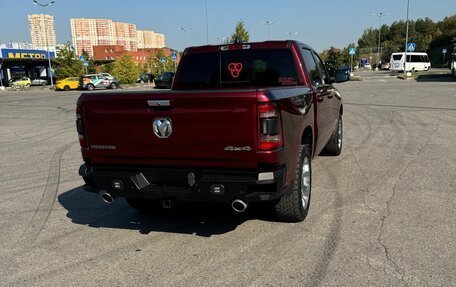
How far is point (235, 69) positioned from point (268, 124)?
2156mm

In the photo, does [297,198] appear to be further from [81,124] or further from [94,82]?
[94,82]

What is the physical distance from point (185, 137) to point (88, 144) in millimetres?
1052

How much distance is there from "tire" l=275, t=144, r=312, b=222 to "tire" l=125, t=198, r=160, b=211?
1571 millimetres

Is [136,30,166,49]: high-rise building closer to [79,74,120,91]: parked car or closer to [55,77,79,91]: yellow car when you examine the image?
[55,77,79,91]: yellow car

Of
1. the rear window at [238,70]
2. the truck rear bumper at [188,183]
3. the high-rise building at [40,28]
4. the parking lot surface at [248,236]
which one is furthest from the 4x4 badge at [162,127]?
the high-rise building at [40,28]

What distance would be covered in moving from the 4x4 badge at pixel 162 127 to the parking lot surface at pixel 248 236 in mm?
1120

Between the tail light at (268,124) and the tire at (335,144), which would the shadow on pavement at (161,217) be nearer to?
the tail light at (268,124)

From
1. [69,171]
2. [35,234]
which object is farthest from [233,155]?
[69,171]

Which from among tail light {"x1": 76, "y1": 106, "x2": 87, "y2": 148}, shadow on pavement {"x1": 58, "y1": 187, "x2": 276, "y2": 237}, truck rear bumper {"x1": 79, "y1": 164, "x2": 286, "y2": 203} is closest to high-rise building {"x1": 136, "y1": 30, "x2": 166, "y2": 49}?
shadow on pavement {"x1": 58, "y1": 187, "x2": 276, "y2": 237}

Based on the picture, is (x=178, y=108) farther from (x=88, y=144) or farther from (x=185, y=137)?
(x=88, y=144)

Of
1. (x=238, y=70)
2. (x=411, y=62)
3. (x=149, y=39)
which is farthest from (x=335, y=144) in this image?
(x=149, y=39)

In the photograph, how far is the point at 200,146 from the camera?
3.54m

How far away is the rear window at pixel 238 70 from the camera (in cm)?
514

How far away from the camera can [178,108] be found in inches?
138
